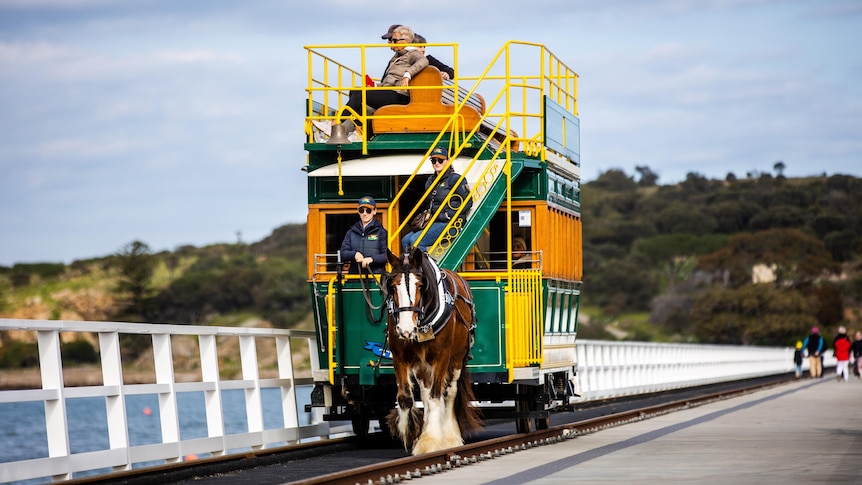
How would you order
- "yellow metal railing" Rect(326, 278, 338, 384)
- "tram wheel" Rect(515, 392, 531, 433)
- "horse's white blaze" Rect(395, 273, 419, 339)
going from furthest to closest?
"tram wheel" Rect(515, 392, 531, 433)
"yellow metal railing" Rect(326, 278, 338, 384)
"horse's white blaze" Rect(395, 273, 419, 339)

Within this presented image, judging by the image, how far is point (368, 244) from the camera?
17.3m

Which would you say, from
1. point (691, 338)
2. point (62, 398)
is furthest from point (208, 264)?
point (62, 398)

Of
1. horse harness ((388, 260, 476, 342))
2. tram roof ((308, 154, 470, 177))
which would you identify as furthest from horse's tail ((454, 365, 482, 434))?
tram roof ((308, 154, 470, 177))

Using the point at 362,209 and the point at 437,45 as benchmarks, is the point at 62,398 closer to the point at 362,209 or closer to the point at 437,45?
the point at 362,209

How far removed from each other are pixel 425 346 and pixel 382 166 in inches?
122

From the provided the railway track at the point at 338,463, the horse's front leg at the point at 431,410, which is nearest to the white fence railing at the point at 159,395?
the railway track at the point at 338,463

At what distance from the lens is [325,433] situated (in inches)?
776

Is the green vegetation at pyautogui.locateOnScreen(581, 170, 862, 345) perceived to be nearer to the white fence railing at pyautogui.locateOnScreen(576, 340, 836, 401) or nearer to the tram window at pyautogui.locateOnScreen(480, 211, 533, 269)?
the white fence railing at pyautogui.locateOnScreen(576, 340, 836, 401)

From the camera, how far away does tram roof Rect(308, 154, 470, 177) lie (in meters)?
18.3

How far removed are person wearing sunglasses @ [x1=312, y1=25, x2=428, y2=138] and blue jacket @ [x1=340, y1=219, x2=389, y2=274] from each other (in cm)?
236

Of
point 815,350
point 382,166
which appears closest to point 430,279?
point 382,166

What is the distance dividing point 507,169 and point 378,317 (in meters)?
2.29

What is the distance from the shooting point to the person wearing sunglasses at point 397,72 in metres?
19.4

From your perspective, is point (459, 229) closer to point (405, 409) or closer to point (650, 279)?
point (405, 409)
